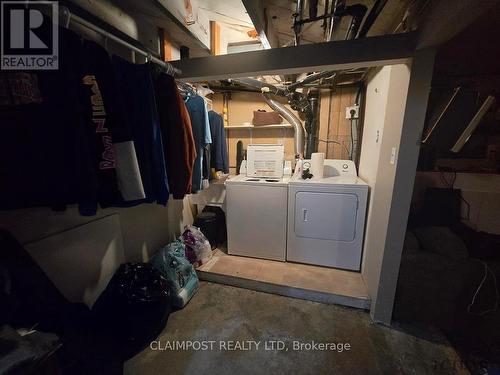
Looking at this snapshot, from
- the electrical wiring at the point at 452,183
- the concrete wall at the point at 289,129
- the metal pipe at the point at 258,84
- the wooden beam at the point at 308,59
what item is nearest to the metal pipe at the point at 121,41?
the wooden beam at the point at 308,59

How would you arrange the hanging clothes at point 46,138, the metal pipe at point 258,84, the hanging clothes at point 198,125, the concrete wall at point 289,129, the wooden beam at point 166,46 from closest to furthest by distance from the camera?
the hanging clothes at point 46,138, the wooden beam at point 166,46, the hanging clothes at point 198,125, the metal pipe at point 258,84, the concrete wall at point 289,129

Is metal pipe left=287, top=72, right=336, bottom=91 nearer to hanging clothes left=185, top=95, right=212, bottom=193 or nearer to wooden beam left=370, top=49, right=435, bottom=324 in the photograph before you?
wooden beam left=370, top=49, right=435, bottom=324

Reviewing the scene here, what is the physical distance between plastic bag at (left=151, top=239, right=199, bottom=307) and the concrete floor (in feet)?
0.34

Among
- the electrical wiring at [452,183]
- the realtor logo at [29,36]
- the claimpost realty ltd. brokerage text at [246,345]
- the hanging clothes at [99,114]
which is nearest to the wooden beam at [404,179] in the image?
the claimpost realty ltd. brokerage text at [246,345]

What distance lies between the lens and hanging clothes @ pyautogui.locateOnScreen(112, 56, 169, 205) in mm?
1071

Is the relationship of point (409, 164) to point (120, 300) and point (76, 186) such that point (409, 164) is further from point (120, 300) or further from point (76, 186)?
point (120, 300)

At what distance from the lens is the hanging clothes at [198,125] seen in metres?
1.68

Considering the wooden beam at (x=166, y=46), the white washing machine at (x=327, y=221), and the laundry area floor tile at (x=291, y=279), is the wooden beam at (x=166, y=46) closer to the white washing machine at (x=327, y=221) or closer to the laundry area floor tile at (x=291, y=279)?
the white washing machine at (x=327, y=221)

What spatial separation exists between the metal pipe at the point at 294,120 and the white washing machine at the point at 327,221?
0.75 meters

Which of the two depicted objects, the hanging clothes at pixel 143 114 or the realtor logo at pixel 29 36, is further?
the hanging clothes at pixel 143 114

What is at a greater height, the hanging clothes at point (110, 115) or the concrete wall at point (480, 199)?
the hanging clothes at point (110, 115)

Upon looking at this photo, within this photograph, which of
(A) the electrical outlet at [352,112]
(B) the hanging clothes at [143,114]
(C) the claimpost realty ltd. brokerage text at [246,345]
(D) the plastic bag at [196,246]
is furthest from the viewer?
(A) the electrical outlet at [352,112]

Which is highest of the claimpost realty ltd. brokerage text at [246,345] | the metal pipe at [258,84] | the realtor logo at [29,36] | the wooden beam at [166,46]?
the metal pipe at [258,84]

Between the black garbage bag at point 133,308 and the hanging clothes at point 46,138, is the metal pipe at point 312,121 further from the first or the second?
the hanging clothes at point 46,138
